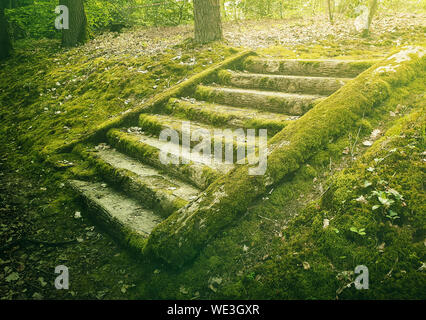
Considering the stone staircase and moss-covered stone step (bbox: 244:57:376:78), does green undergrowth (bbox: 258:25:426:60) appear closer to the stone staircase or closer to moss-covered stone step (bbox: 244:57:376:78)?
moss-covered stone step (bbox: 244:57:376:78)

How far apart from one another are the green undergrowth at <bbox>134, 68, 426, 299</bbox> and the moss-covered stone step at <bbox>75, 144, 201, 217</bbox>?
2.35 feet

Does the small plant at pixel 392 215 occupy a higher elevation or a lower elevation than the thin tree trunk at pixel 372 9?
lower

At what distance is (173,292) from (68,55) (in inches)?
355

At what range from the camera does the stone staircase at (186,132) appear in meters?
3.37

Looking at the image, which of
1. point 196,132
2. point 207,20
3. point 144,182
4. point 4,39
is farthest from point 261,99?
point 4,39

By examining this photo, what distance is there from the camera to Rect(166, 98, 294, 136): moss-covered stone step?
3963 mm

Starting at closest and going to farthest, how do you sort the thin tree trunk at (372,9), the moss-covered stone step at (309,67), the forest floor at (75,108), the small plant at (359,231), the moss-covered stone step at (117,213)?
the small plant at (359,231) < the forest floor at (75,108) < the moss-covered stone step at (117,213) < the moss-covered stone step at (309,67) < the thin tree trunk at (372,9)

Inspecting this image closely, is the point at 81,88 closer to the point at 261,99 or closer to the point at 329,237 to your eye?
the point at 261,99

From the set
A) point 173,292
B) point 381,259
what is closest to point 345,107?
point 381,259

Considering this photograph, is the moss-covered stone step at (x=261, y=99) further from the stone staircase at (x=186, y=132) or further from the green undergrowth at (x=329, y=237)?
the green undergrowth at (x=329, y=237)

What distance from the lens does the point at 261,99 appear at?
4613 mm

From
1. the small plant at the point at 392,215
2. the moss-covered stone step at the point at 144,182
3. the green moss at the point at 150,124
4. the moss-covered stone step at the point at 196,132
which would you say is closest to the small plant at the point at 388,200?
the small plant at the point at 392,215

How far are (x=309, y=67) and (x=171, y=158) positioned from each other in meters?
3.16

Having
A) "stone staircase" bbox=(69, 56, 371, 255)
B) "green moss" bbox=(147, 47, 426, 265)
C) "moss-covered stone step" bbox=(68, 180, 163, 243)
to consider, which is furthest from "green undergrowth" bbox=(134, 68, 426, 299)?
"stone staircase" bbox=(69, 56, 371, 255)
